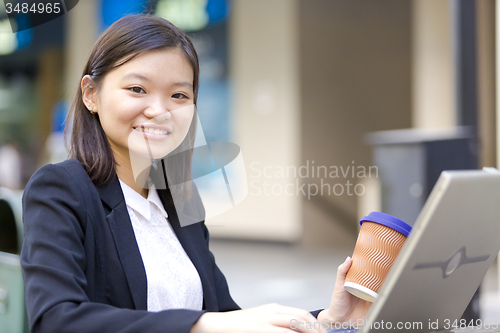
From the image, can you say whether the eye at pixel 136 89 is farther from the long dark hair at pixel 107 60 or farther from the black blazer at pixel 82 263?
the black blazer at pixel 82 263

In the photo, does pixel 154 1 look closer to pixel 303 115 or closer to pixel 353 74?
pixel 303 115

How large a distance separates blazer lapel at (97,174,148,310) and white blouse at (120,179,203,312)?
4 centimetres

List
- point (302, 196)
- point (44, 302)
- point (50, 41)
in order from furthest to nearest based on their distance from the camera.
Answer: point (50, 41), point (302, 196), point (44, 302)

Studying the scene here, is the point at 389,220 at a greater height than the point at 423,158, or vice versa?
the point at 389,220

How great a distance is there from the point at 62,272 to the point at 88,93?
532mm

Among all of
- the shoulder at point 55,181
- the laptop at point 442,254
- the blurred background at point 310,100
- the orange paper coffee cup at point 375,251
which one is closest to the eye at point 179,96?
the shoulder at point 55,181

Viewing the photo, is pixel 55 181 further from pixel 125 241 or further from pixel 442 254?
pixel 442 254

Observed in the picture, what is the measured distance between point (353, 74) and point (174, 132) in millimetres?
6799

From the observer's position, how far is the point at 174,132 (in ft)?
4.21

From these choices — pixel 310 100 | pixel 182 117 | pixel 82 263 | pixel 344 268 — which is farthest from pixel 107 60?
pixel 310 100

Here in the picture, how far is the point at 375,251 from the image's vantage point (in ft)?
3.47

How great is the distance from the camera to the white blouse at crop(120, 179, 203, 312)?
1.20 m

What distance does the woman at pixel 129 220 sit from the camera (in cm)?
90

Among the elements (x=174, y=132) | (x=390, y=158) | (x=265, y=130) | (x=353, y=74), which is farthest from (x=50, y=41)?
(x=174, y=132)
